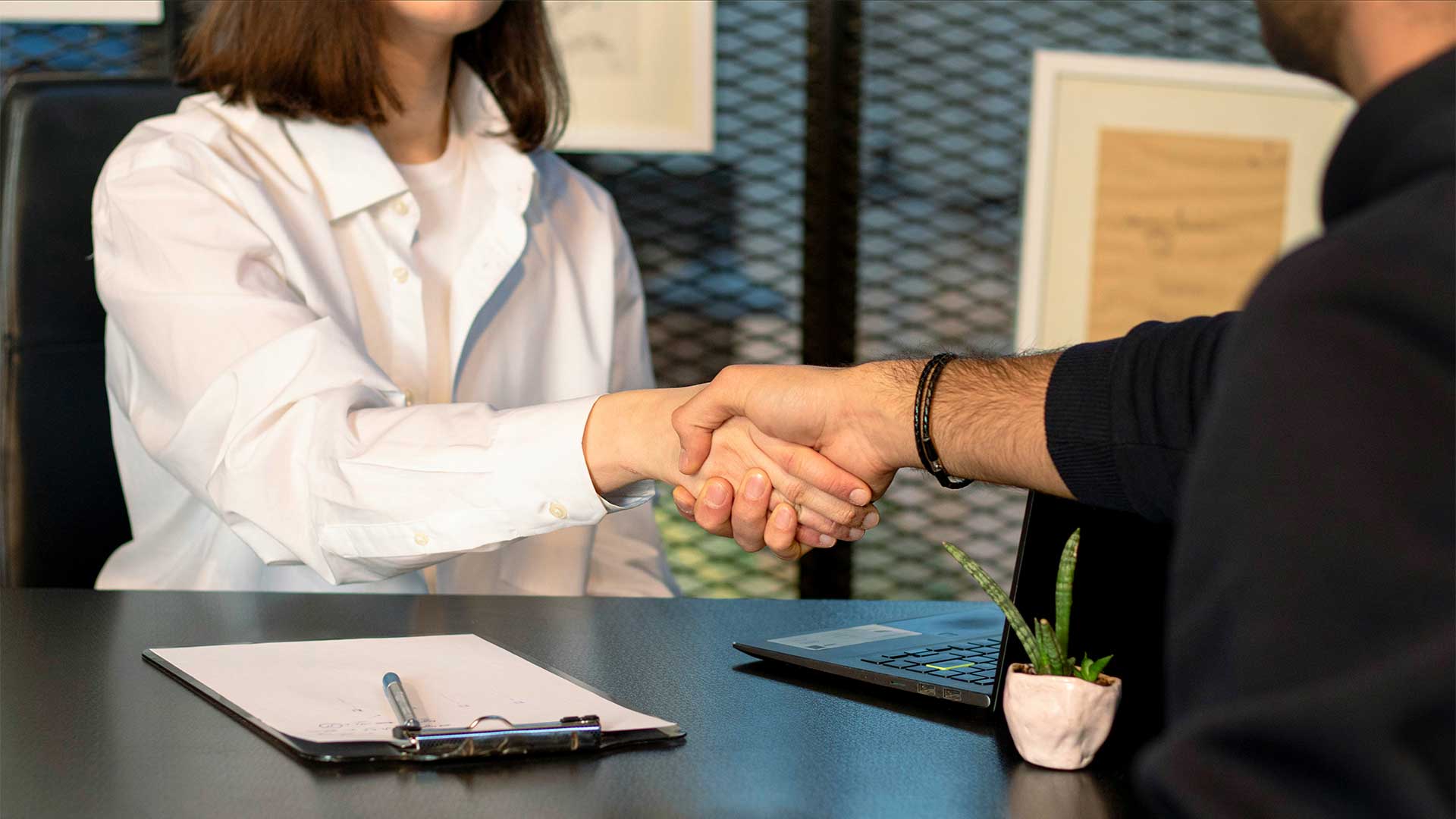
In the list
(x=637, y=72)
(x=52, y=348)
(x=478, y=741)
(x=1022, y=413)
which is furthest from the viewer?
(x=637, y=72)

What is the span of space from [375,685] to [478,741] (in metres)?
0.14

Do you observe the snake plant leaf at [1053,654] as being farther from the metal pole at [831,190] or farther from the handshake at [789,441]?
the metal pole at [831,190]

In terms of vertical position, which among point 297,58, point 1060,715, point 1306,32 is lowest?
point 1060,715

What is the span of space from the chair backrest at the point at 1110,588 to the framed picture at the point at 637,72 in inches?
49.9

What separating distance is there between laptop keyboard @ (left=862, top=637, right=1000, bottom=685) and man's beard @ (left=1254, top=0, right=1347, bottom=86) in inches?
16.2

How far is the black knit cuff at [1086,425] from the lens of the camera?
757mm

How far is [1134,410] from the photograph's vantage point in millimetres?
729

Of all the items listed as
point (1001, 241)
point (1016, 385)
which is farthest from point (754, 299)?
point (1016, 385)

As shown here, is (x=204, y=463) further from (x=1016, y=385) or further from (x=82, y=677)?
(x=1016, y=385)

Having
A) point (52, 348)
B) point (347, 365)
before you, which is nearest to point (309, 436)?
point (347, 365)

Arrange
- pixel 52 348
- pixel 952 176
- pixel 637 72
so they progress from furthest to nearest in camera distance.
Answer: pixel 952 176 → pixel 637 72 → pixel 52 348

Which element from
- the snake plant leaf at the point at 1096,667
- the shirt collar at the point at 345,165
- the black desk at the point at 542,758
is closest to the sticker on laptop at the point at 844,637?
the black desk at the point at 542,758

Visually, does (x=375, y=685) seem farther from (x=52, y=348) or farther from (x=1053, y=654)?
(x=52, y=348)

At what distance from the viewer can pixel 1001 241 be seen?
2.12m
